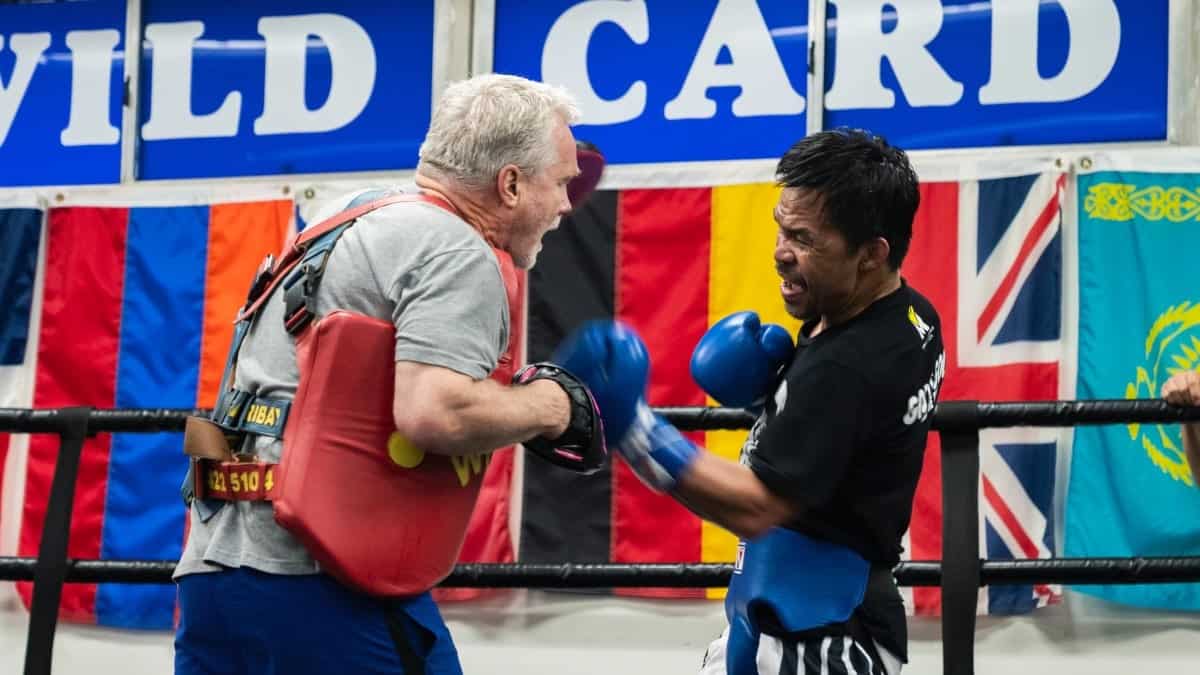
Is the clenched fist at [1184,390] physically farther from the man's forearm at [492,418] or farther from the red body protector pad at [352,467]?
the red body protector pad at [352,467]

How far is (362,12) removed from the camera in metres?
5.05

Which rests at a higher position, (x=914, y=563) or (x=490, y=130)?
(x=490, y=130)

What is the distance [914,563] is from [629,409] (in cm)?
126

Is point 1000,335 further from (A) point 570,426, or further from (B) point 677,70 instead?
(A) point 570,426

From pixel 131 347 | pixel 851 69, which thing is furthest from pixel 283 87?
pixel 851 69

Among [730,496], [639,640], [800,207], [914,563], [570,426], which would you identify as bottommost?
[639,640]

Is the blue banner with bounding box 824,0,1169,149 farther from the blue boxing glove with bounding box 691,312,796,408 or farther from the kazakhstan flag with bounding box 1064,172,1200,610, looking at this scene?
the blue boxing glove with bounding box 691,312,796,408

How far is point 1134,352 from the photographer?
13.5 ft

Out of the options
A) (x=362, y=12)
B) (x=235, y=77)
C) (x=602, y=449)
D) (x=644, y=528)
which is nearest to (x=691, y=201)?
(x=644, y=528)

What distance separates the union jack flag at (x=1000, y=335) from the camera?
413 cm

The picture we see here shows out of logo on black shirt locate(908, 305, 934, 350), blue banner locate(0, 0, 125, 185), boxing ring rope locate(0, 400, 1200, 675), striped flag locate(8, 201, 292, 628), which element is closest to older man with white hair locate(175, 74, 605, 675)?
logo on black shirt locate(908, 305, 934, 350)

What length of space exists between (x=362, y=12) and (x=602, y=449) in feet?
11.5

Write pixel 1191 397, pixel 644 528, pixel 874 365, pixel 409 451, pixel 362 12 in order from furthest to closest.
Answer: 1. pixel 362 12
2. pixel 644 528
3. pixel 1191 397
4. pixel 874 365
5. pixel 409 451

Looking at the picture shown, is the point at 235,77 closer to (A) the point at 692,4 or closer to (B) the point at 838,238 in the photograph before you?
(A) the point at 692,4
